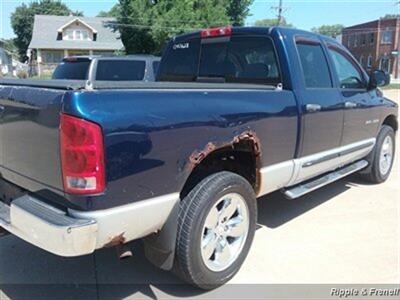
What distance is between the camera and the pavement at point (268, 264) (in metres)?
3.46

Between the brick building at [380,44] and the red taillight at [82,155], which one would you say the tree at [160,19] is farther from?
the red taillight at [82,155]

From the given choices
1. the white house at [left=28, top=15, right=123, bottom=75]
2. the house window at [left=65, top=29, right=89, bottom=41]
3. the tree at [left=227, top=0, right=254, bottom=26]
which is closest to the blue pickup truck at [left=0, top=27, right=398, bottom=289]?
the tree at [left=227, top=0, right=254, bottom=26]

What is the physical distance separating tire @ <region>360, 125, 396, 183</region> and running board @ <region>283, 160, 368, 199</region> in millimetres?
261

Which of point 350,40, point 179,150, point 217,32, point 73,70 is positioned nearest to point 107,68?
point 73,70

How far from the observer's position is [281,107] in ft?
12.8

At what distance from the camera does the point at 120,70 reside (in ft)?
30.1

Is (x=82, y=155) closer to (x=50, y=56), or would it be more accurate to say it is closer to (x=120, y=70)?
(x=120, y=70)

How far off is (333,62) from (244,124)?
2.11m

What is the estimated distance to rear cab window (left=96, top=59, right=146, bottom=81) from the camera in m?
8.85

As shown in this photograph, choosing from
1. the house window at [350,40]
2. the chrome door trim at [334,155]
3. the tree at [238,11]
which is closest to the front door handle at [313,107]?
the chrome door trim at [334,155]

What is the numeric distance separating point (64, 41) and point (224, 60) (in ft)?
174

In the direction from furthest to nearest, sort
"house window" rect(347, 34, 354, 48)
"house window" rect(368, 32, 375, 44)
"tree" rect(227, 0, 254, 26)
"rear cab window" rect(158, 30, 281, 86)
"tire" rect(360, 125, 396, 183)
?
"house window" rect(347, 34, 354, 48) → "house window" rect(368, 32, 375, 44) → "tree" rect(227, 0, 254, 26) → "tire" rect(360, 125, 396, 183) → "rear cab window" rect(158, 30, 281, 86)

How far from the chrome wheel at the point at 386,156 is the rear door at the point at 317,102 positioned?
179 cm

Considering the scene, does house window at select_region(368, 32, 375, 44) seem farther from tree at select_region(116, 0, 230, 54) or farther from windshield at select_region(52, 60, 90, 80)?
windshield at select_region(52, 60, 90, 80)
